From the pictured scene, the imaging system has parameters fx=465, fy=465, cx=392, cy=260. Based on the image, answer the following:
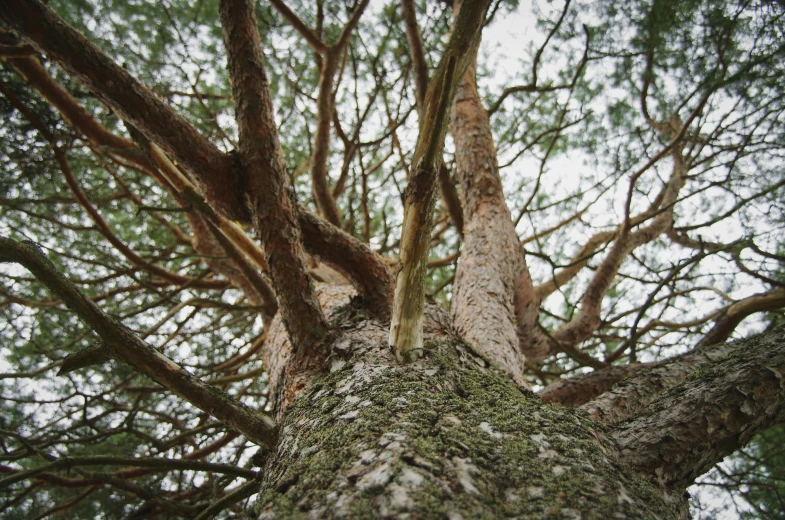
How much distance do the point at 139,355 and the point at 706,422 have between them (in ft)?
3.94

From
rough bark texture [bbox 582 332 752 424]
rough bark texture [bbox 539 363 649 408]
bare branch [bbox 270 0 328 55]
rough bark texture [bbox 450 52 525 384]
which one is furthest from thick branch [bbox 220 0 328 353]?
bare branch [bbox 270 0 328 55]

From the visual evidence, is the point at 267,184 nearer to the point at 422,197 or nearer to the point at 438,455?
the point at 422,197

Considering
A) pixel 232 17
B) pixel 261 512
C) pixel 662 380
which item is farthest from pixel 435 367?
pixel 232 17

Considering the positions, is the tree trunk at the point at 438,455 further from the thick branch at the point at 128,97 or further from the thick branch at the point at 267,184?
the thick branch at the point at 128,97

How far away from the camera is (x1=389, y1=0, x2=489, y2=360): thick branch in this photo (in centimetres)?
110

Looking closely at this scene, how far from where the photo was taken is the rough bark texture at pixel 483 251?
1.71 m

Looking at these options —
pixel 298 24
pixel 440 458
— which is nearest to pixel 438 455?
pixel 440 458

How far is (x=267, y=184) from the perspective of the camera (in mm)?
1392

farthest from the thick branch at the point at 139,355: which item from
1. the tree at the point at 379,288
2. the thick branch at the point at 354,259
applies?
the thick branch at the point at 354,259

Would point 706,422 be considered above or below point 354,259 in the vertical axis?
below

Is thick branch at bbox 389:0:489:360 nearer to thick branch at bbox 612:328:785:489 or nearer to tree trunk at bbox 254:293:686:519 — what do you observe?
tree trunk at bbox 254:293:686:519

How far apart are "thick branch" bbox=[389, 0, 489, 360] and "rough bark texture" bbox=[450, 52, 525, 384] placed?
41 cm

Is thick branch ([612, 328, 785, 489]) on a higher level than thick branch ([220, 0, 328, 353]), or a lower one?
lower

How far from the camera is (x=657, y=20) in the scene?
9.67ft
